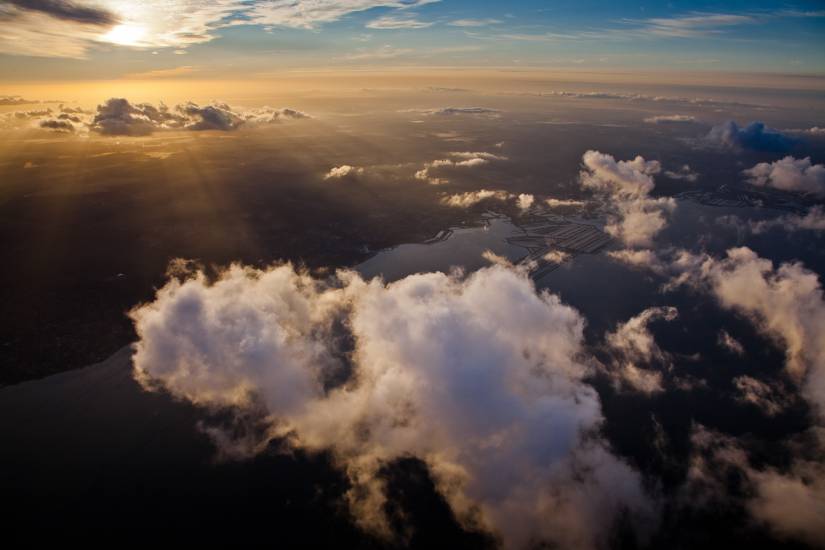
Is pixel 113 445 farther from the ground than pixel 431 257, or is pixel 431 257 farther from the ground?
pixel 431 257

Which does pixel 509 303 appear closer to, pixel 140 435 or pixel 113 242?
pixel 140 435

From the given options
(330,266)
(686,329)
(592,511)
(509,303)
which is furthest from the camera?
(330,266)

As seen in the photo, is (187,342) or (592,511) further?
(187,342)

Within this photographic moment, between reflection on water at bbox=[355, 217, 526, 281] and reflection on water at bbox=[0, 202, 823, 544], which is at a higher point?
reflection on water at bbox=[355, 217, 526, 281]

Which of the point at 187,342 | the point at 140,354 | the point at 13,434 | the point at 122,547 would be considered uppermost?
the point at 187,342

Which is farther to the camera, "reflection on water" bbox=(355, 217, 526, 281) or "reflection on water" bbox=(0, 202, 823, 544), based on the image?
"reflection on water" bbox=(355, 217, 526, 281)

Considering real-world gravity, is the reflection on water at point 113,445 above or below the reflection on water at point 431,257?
below

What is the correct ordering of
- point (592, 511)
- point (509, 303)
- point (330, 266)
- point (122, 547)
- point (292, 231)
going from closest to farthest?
point (122, 547) → point (592, 511) → point (509, 303) → point (330, 266) → point (292, 231)

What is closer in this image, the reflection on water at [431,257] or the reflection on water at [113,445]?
the reflection on water at [113,445]

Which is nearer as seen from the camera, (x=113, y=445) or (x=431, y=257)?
(x=113, y=445)

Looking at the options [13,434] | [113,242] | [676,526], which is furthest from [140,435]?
[113,242]

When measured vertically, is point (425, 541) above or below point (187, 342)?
below
